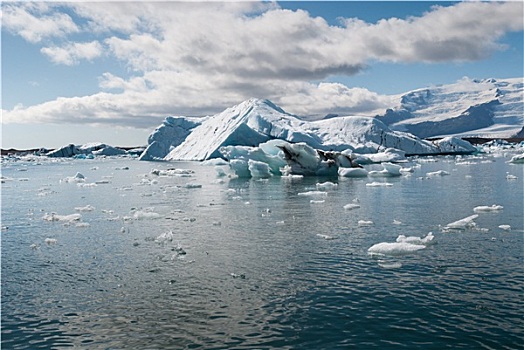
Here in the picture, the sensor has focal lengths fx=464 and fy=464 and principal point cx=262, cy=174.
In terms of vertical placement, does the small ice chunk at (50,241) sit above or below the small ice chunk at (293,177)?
below

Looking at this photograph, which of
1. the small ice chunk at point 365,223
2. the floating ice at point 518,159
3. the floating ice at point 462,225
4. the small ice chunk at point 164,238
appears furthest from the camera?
the floating ice at point 518,159

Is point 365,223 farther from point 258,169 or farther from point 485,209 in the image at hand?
point 258,169

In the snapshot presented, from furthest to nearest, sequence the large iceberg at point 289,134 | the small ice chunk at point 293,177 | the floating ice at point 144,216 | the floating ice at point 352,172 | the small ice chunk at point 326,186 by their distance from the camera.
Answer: the large iceberg at point 289,134, the small ice chunk at point 293,177, the floating ice at point 352,172, the small ice chunk at point 326,186, the floating ice at point 144,216

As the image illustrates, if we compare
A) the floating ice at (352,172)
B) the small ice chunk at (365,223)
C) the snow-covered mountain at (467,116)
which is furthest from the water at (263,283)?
the snow-covered mountain at (467,116)

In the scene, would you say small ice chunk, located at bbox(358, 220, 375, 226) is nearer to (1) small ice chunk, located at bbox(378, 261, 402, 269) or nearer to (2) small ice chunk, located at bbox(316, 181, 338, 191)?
(1) small ice chunk, located at bbox(378, 261, 402, 269)

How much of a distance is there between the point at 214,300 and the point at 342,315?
74.1 inches

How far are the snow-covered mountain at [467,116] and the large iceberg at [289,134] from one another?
65.7m

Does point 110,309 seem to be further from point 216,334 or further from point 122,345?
point 216,334

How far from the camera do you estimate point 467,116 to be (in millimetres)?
122750

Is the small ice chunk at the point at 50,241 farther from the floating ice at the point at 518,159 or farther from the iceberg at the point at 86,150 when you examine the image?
the iceberg at the point at 86,150

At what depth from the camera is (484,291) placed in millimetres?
6844

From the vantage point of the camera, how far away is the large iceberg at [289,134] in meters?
46.7

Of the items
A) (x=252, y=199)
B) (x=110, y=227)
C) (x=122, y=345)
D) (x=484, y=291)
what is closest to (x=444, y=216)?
(x=484, y=291)

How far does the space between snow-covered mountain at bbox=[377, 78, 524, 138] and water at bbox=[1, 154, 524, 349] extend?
364 ft
